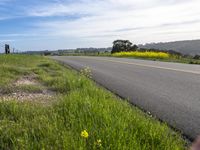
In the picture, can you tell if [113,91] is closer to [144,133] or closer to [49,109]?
[49,109]

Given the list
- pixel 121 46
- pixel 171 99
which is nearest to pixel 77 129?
pixel 171 99

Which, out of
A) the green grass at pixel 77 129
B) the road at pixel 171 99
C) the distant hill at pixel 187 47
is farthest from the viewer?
the distant hill at pixel 187 47

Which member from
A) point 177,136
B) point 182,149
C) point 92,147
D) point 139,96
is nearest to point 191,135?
point 177,136

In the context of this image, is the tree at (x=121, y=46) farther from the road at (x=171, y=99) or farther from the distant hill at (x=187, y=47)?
the road at (x=171, y=99)

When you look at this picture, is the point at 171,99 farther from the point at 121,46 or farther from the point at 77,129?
the point at 121,46

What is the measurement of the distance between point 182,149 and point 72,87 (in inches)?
213

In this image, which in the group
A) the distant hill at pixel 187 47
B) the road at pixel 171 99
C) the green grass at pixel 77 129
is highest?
the green grass at pixel 77 129

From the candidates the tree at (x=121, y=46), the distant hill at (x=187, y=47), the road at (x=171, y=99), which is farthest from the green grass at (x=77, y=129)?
the tree at (x=121, y=46)

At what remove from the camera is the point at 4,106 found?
22.1 ft

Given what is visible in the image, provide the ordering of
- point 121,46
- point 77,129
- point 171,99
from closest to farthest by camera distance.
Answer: point 77,129, point 171,99, point 121,46

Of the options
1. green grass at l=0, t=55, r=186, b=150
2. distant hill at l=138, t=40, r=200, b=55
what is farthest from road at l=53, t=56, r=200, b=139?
distant hill at l=138, t=40, r=200, b=55

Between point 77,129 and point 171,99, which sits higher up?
point 77,129

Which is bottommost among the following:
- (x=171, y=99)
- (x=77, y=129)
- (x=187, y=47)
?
(x=187, y=47)

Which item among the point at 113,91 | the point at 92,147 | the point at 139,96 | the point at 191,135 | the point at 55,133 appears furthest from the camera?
the point at 113,91
